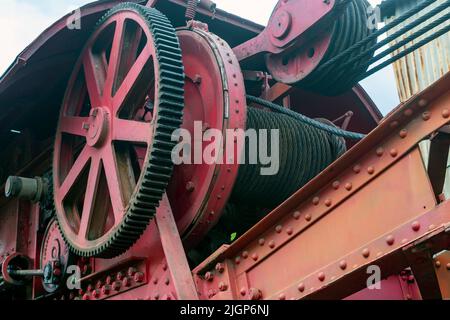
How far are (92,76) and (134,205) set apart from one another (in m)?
1.36

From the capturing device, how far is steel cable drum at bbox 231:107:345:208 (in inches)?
172

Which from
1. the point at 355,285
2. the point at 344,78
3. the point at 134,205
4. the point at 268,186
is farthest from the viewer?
the point at 268,186

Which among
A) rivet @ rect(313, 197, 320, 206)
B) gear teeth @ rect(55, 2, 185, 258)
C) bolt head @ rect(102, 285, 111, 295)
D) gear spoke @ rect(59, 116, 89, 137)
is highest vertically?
gear spoke @ rect(59, 116, 89, 137)

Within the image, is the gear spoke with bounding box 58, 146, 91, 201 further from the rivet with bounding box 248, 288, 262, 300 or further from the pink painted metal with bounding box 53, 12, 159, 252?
the rivet with bounding box 248, 288, 262, 300

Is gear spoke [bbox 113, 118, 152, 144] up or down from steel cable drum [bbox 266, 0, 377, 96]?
down

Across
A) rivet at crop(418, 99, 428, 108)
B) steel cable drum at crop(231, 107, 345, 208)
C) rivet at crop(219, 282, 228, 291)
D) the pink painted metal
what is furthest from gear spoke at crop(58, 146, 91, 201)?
rivet at crop(418, 99, 428, 108)

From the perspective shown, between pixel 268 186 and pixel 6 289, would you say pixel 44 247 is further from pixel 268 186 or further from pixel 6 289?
pixel 268 186

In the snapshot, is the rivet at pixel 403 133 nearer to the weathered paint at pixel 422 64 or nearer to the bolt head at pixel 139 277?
the bolt head at pixel 139 277

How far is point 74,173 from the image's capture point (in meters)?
4.34

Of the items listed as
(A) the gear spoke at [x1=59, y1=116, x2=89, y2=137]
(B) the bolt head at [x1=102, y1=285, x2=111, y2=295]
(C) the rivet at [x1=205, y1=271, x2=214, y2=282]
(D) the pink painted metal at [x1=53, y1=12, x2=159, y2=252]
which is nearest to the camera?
(C) the rivet at [x1=205, y1=271, x2=214, y2=282]

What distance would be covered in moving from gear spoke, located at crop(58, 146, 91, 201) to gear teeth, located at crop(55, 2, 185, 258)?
2.58 ft

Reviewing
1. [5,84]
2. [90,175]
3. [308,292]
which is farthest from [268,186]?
[5,84]

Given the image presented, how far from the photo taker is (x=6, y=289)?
506 centimetres

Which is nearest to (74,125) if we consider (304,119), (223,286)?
(304,119)
